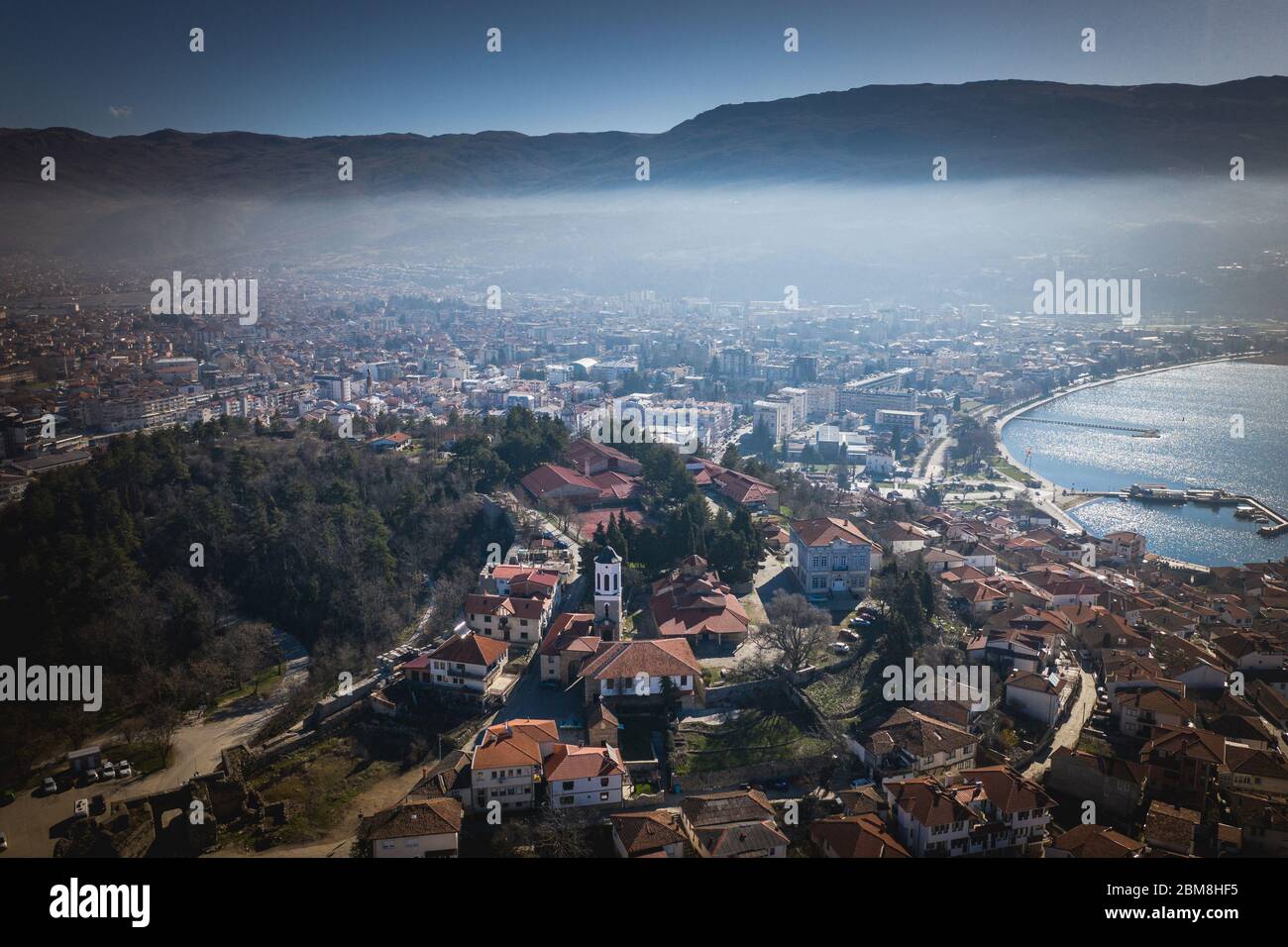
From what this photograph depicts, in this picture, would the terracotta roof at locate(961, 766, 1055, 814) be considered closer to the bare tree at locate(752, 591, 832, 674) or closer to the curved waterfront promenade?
the bare tree at locate(752, 591, 832, 674)

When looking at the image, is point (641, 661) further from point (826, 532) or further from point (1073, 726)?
point (1073, 726)

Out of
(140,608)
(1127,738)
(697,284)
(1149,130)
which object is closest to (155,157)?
(140,608)

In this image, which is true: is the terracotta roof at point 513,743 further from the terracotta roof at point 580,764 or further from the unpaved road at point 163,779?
the unpaved road at point 163,779

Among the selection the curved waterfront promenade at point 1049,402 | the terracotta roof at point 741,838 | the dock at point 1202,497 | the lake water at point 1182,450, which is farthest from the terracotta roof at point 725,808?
the dock at point 1202,497

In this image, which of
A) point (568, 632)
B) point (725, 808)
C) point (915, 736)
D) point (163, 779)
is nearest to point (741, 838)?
point (725, 808)
